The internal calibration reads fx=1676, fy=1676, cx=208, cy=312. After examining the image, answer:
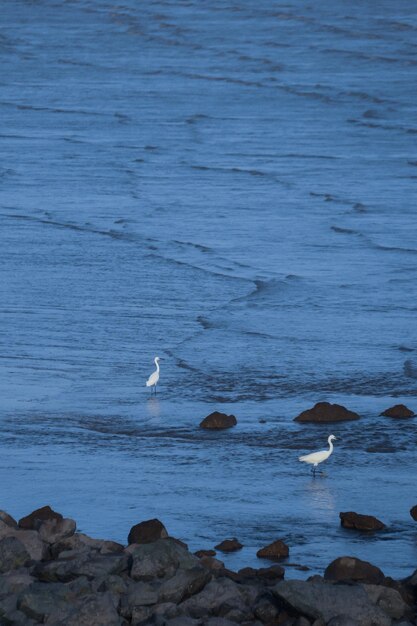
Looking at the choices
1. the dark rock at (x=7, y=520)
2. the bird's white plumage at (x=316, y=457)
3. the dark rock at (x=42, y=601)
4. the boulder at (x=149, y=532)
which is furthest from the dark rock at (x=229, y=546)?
the dark rock at (x=42, y=601)

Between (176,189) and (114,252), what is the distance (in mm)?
4668

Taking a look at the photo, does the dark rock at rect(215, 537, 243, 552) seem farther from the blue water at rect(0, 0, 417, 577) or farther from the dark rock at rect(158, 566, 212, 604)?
the dark rock at rect(158, 566, 212, 604)

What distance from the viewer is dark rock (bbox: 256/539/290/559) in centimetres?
893

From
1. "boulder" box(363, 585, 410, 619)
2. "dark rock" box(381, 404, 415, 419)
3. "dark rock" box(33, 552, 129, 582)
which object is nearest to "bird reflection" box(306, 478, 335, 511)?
"dark rock" box(381, 404, 415, 419)

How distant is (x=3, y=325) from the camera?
48.2ft

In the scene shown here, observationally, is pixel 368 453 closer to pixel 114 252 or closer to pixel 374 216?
pixel 114 252

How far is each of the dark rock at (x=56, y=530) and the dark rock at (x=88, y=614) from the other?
0.93 meters

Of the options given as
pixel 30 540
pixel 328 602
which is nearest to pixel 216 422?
pixel 30 540

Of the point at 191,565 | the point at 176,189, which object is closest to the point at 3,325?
the point at 191,565

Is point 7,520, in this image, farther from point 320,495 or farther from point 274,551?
point 320,495

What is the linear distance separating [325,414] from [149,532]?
311 centimetres

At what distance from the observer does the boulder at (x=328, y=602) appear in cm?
750

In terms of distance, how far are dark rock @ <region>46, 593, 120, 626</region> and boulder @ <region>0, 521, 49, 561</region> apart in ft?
2.75

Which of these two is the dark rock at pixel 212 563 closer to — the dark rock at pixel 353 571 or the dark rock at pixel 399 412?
the dark rock at pixel 353 571
